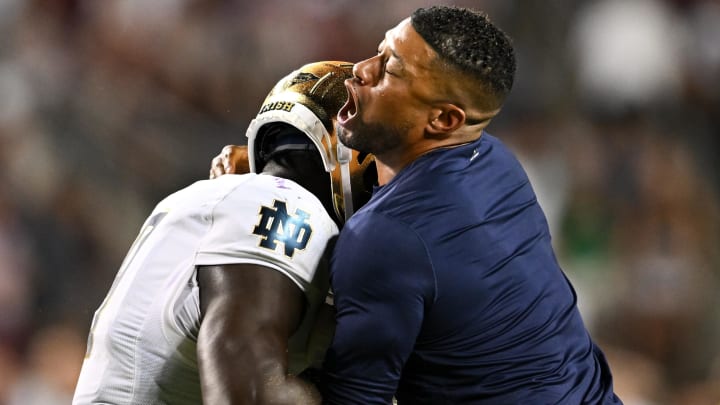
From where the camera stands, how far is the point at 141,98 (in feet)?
13.3

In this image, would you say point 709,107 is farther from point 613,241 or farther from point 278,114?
point 278,114

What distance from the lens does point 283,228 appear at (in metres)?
1.85

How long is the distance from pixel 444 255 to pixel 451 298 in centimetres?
9

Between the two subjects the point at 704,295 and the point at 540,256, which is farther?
the point at 704,295

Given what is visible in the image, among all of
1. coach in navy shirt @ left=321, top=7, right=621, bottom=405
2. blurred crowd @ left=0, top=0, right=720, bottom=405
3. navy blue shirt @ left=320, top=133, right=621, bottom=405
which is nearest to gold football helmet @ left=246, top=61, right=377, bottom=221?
coach in navy shirt @ left=321, top=7, right=621, bottom=405

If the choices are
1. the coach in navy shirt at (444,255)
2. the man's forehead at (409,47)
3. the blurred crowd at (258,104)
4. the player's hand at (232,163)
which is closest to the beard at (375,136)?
the coach in navy shirt at (444,255)

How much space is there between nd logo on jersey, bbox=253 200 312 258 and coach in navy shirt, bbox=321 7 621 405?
0.09 m

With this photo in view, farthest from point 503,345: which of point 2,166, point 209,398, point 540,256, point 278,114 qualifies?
point 2,166

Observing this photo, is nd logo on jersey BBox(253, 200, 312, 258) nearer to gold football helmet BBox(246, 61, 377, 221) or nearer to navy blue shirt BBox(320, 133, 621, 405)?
navy blue shirt BBox(320, 133, 621, 405)

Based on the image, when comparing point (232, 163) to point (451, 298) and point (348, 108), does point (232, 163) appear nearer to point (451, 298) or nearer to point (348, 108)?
point (348, 108)

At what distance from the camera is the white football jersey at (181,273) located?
1831mm

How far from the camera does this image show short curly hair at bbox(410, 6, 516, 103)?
1876mm

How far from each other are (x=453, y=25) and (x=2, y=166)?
8.89 feet

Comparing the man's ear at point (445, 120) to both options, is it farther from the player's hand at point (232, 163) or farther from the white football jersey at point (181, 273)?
the player's hand at point (232, 163)
